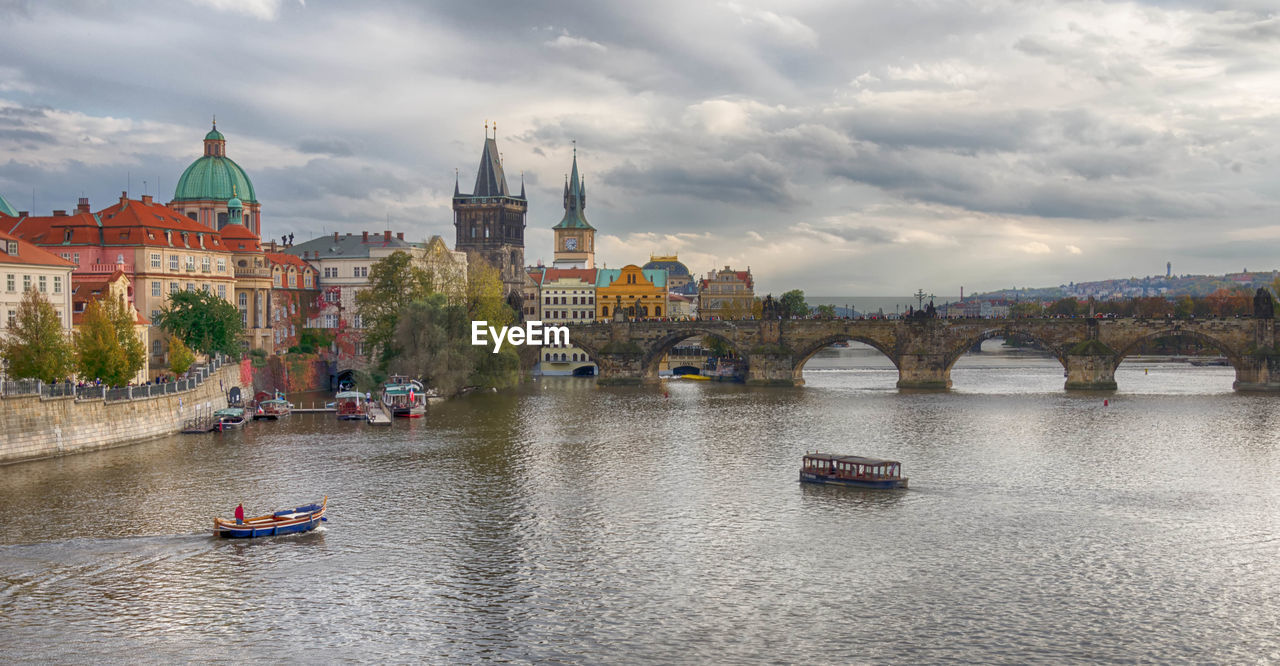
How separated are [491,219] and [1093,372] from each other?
104502mm

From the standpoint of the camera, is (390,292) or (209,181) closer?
(390,292)

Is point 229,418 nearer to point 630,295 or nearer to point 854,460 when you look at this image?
point 854,460

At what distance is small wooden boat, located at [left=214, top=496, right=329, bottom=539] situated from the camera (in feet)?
139

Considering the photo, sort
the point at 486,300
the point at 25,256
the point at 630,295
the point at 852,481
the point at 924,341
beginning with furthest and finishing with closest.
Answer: the point at 630,295
the point at 924,341
the point at 486,300
the point at 25,256
the point at 852,481

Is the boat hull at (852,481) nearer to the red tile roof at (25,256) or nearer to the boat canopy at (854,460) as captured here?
the boat canopy at (854,460)

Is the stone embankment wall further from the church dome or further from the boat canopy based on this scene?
the church dome

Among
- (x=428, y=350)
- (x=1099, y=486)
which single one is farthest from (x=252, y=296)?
(x=1099, y=486)

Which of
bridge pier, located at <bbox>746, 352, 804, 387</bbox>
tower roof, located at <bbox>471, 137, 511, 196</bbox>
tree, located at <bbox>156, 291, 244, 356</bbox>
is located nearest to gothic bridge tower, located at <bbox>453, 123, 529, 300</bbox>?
tower roof, located at <bbox>471, 137, 511, 196</bbox>

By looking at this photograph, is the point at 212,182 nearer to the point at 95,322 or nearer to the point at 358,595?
the point at 95,322

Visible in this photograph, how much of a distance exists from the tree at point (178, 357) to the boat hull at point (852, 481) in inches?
1854

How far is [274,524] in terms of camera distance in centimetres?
4331

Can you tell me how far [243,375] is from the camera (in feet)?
311

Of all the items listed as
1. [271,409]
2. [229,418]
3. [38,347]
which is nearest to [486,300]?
[271,409]

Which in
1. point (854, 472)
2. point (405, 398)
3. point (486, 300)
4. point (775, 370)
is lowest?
point (854, 472)
